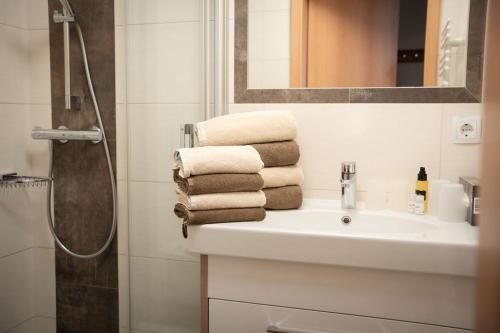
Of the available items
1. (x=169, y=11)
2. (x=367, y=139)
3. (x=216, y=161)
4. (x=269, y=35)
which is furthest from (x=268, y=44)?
(x=216, y=161)

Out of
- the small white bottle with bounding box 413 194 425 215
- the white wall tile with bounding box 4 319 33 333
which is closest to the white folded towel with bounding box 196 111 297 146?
the small white bottle with bounding box 413 194 425 215

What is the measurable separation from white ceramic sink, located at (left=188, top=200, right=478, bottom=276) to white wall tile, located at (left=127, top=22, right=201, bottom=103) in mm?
520

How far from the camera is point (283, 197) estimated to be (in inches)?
52.9

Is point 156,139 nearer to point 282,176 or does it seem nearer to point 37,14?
point 282,176

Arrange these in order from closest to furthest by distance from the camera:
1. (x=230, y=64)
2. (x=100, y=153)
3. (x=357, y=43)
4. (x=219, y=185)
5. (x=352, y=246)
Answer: (x=352, y=246)
(x=219, y=185)
(x=357, y=43)
(x=230, y=64)
(x=100, y=153)

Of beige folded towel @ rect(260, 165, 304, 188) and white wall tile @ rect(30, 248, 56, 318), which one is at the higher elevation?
beige folded towel @ rect(260, 165, 304, 188)

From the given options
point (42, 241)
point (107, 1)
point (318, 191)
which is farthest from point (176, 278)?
point (107, 1)

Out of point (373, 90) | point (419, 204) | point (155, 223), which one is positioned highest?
point (373, 90)

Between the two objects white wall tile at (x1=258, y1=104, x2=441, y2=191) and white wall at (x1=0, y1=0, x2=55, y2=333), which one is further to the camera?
white wall at (x1=0, y1=0, x2=55, y2=333)

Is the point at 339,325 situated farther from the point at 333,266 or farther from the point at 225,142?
the point at 225,142

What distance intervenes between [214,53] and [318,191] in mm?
610

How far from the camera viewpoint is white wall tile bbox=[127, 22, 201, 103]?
1.40 metres

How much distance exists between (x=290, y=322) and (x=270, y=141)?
56 centimetres

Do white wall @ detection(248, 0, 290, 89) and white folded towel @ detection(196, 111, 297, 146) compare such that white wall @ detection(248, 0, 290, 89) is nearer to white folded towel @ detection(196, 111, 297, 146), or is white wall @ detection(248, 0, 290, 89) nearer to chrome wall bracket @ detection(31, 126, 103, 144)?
white folded towel @ detection(196, 111, 297, 146)
